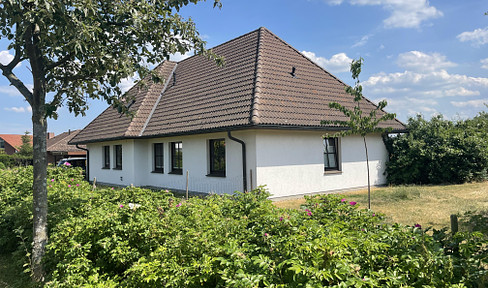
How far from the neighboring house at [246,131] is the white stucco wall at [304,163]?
38 millimetres

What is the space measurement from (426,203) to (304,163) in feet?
14.1

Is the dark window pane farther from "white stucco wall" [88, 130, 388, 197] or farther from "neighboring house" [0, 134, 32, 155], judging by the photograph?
"neighboring house" [0, 134, 32, 155]

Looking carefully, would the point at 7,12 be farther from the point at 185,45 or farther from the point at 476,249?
the point at 476,249

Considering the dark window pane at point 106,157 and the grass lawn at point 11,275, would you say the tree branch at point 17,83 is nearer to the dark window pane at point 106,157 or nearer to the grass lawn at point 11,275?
the grass lawn at point 11,275

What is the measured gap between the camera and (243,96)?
13008mm

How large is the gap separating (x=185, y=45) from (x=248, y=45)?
11.1 metres

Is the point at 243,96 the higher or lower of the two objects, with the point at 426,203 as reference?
higher

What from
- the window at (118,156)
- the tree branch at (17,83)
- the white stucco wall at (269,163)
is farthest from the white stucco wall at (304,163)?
the window at (118,156)

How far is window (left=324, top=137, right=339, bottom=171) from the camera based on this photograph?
1368 cm

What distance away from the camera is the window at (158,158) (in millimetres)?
16531

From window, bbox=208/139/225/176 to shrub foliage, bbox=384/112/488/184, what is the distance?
8063 mm

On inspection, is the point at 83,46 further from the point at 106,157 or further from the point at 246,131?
the point at 106,157

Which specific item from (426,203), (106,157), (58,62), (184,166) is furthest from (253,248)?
(106,157)

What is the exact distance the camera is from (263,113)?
11648 mm
